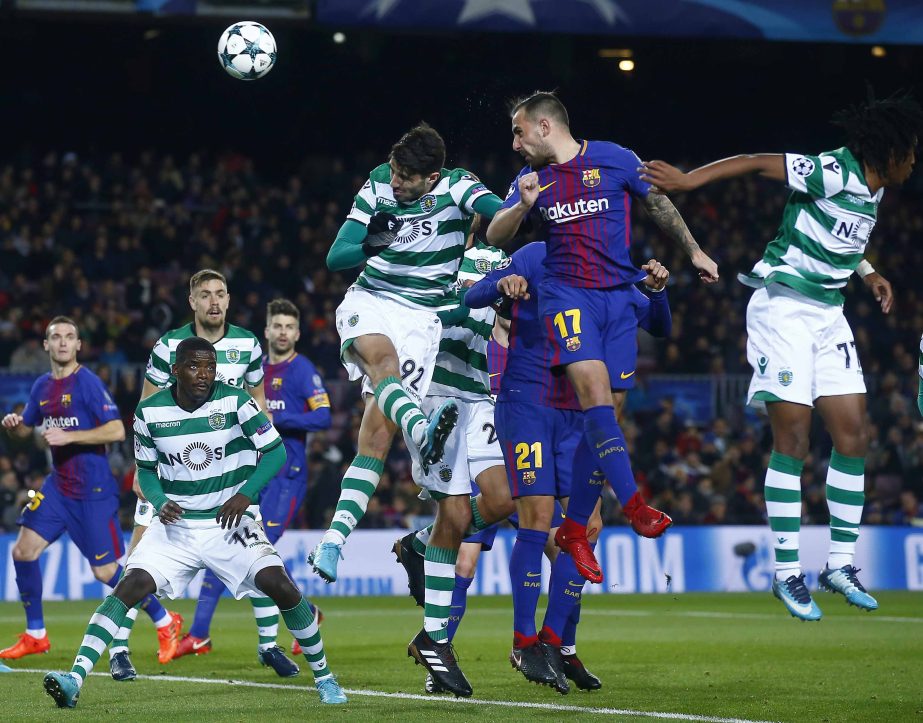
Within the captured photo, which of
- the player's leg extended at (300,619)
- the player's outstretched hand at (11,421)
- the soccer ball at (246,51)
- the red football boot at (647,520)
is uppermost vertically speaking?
the soccer ball at (246,51)

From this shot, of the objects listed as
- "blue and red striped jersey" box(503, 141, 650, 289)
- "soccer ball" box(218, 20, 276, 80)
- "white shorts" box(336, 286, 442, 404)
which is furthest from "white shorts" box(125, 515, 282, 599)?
"soccer ball" box(218, 20, 276, 80)

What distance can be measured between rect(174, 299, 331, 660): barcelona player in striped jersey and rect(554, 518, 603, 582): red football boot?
4559mm

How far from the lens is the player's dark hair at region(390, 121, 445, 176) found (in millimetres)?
8492

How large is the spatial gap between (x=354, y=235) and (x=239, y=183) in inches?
698

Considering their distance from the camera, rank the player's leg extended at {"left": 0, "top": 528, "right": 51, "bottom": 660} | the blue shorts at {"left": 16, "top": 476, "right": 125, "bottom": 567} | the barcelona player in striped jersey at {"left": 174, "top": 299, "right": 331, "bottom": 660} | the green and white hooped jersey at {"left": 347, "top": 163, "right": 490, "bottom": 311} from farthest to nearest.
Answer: the barcelona player in striped jersey at {"left": 174, "top": 299, "right": 331, "bottom": 660}, the blue shorts at {"left": 16, "top": 476, "right": 125, "bottom": 567}, the player's leg extended at {"left": 0, "top": 528, "right": 51, "bottom": 660}, the green and white hooped jersey at {"left": 347, "top": 163, "right": 490, "bottom": 311}

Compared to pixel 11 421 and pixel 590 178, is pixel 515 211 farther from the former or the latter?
pixel 11 421

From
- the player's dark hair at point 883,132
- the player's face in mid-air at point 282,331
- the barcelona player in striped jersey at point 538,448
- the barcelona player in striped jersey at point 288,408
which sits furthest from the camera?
the player's face in mid-air at point 282,331

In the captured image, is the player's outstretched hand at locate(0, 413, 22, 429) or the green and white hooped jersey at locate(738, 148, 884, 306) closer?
the green and white hooped jersey at locate(738, 148, 884, 306)

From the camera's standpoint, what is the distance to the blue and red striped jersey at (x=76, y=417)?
1150 cm

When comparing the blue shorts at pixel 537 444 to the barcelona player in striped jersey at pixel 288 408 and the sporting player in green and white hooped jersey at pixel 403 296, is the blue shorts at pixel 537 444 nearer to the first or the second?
the sporting player in green and white hooped jersey at pixel 403 296

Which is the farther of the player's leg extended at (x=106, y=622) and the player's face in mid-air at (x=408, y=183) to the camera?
the player's face in mid-air at (x=408, y=183)

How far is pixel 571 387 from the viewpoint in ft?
27.1

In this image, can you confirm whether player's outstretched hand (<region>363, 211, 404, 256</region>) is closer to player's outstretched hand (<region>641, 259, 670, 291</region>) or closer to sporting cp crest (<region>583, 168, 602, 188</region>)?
sporting cp crest (<region>583, 168, 602, 188</region>)

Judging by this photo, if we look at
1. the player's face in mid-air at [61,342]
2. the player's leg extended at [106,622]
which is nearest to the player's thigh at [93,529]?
the player's face in mid-air at [61,342]
